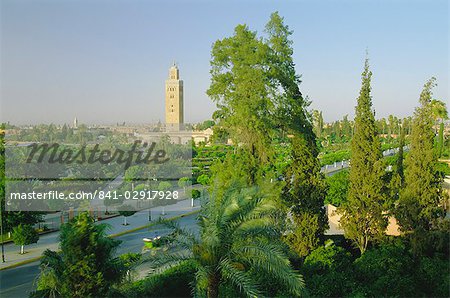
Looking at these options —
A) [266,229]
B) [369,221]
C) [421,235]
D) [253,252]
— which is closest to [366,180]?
[369,221]

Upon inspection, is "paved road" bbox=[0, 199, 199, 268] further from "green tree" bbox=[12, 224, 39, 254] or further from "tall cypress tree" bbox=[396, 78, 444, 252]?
"tall cypress tree" bbox=[396, 78, 444, 252]

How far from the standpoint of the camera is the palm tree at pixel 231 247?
5828 mm

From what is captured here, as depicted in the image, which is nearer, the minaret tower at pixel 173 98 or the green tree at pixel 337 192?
the green tree at pixel 337 192

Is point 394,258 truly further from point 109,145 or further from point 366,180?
point 109,145

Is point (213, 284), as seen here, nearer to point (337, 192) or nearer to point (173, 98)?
point (337, 192)

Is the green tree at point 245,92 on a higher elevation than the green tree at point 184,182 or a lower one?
higher

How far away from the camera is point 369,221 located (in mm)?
9352

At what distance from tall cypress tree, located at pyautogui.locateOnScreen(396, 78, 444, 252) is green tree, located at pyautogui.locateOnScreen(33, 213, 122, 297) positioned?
6.76 metres

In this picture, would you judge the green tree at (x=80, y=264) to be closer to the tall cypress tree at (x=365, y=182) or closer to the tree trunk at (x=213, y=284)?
the tree trunk at (x=213, y=284)

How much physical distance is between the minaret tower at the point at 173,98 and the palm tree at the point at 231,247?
56807 millimetres

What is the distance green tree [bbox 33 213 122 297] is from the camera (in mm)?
5312

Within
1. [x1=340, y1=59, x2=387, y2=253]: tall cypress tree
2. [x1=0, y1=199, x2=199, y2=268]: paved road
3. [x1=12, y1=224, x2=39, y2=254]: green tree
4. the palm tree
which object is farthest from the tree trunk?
[x1=12, y1=224, x2=39, y2=254]: green tree

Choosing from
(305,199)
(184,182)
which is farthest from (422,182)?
(184,182)

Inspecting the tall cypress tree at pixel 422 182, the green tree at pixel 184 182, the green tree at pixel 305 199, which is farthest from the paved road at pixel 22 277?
the green tree at pixel 184 182
